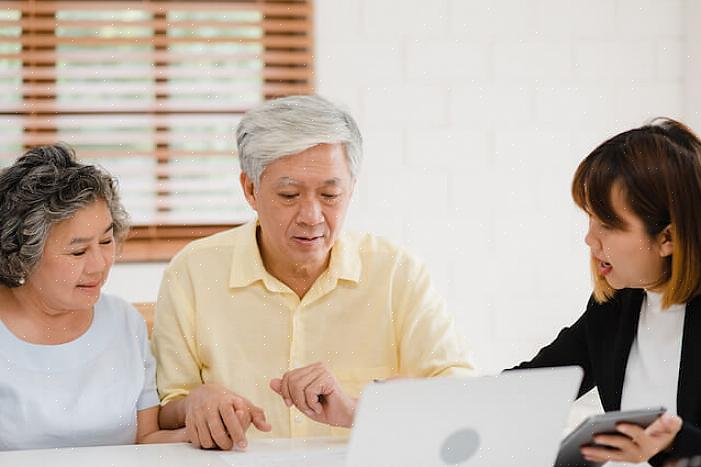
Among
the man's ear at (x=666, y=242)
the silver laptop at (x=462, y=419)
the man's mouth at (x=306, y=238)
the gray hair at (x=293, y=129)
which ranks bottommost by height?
the silver laptop at (x=462, y=419)

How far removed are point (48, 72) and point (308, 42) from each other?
2.63ft

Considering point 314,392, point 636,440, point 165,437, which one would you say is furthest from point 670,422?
point 165,437

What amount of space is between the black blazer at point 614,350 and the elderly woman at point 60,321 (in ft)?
2.66

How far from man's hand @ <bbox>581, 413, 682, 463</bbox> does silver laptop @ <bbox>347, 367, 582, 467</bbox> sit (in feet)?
0.36

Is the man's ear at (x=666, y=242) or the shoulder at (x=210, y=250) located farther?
the shoulder at (x=210, y=250)

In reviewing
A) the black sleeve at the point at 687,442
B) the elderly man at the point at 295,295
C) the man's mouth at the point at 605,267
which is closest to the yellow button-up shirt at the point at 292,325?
the elderly man at the point at 295,295

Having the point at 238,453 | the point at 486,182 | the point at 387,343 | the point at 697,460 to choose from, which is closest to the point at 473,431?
the point at 697,460

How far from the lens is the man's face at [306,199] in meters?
2.18

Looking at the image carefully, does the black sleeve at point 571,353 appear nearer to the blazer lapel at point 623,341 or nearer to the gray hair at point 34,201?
the blazer lapel at point 623,341

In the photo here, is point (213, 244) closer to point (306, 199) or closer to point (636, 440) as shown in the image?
point (306, 199)

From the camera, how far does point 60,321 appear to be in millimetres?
2125

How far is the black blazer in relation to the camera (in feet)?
6.18

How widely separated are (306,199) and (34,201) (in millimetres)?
548

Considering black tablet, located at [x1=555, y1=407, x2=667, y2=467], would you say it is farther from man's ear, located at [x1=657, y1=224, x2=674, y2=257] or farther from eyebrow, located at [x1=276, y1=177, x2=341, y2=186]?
eyebrow, located at [x1=276, y1=177, x2=341, y2=186]
